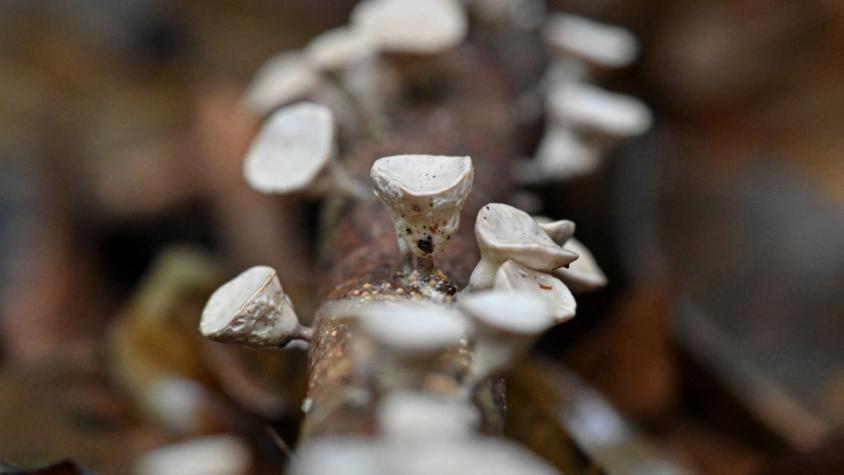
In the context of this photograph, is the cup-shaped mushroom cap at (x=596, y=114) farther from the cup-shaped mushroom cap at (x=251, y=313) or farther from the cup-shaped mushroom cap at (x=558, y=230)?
the cup-shaped mushroom cap at (x=251, y=313)

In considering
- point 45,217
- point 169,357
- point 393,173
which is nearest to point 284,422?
point 169,357

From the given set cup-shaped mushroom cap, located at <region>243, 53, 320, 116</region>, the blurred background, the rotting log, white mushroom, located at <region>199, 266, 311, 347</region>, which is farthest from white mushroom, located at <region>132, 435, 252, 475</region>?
cup-shaped mushroom cap, located at <region>243, 53, 320, 116</region>

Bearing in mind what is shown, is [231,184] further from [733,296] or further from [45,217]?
[733,296]

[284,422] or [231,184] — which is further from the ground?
[231,184]

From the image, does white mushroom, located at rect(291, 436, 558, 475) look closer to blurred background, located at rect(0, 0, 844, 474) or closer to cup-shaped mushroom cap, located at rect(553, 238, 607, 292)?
cup-shaped mushroom cap, located at rect(553, 238, 607, 292)

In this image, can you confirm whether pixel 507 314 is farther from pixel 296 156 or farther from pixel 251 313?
pixel 296 156

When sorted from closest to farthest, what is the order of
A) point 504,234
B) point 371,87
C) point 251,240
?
point 504,234 < point 371,87 < point 251,240

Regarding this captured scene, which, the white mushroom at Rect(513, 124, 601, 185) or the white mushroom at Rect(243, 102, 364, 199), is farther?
the white mushroom at Rect(513, 124, 601, 185)

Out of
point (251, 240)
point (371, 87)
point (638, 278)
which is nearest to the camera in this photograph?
point (371, 87)

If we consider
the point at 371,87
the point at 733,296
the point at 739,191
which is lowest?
the point at 733,296
